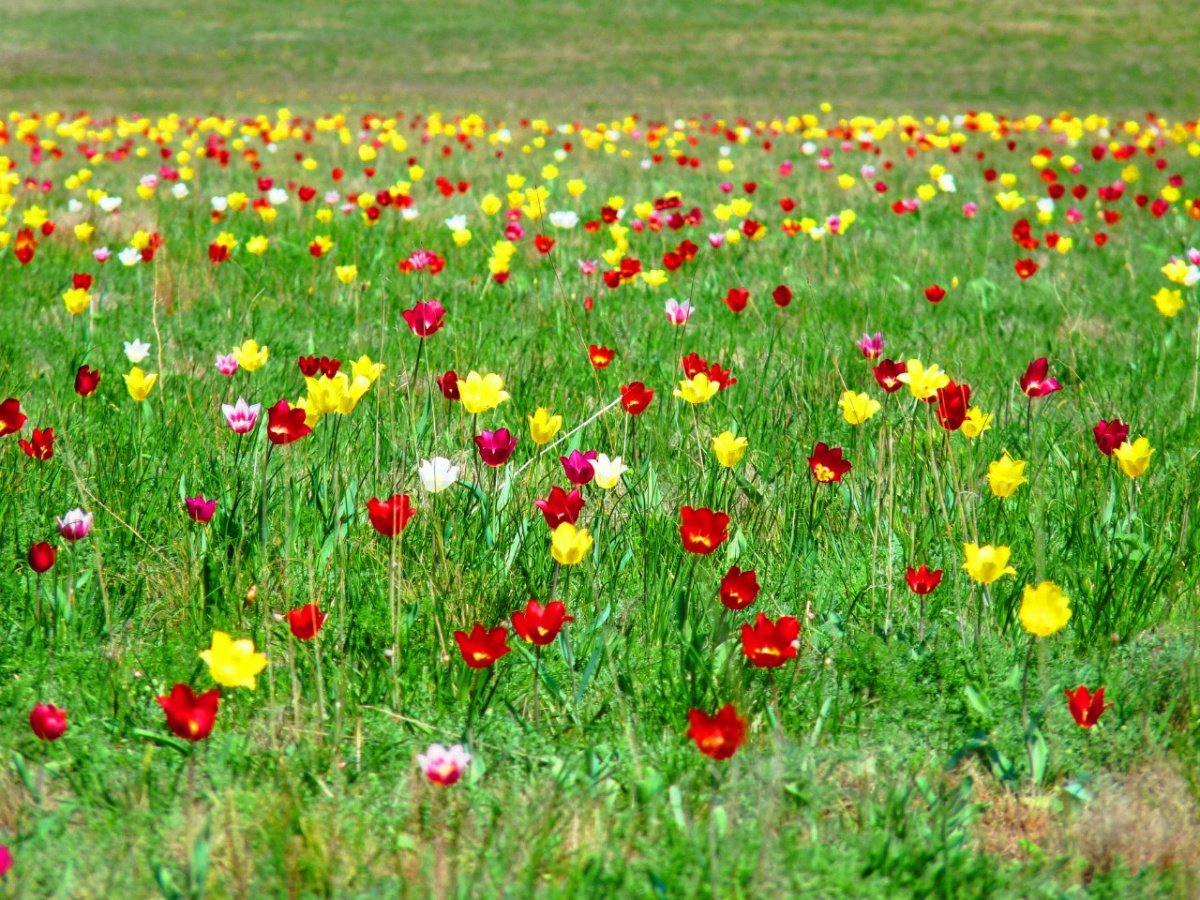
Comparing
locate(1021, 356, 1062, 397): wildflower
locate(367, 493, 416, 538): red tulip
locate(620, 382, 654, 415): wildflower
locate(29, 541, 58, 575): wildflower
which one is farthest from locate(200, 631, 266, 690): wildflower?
locate(1021, 356, 1062, 397): wildflower

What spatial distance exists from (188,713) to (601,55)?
24400mm

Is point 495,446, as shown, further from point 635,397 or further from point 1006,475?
point 1006,475

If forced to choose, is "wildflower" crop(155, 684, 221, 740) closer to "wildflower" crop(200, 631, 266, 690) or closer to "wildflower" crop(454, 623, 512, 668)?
"wildflower" crop(200, 631, 266, 690)

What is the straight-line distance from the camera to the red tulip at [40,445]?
8.21 feet

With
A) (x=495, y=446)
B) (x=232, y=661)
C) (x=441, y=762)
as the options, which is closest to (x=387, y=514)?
(x=495, y=446)

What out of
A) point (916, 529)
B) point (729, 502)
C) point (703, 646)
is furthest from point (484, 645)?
point (916, 529)

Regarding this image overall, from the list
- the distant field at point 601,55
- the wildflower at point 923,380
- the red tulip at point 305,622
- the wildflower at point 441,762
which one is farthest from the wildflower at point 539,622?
the distant field at point 601,55

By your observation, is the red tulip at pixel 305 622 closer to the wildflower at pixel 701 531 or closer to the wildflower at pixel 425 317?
the wildflower at pixel 701 531

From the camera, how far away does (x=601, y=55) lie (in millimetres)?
24453

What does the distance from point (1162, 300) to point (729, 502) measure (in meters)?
2.00

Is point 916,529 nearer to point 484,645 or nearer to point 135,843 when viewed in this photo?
point 484,645

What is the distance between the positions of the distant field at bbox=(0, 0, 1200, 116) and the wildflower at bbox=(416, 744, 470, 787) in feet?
45.8

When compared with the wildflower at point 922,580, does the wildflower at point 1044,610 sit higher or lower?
higher

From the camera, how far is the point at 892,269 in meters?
5.57
